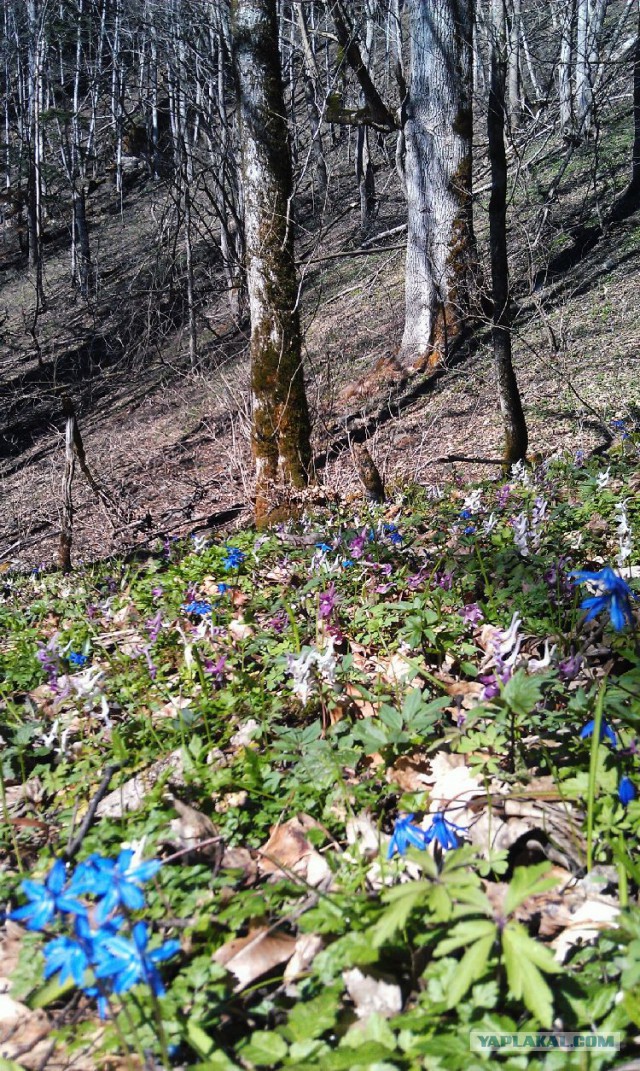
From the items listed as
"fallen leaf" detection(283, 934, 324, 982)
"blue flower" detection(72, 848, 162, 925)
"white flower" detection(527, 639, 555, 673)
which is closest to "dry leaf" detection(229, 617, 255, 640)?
"white flower" detection(527, 639, 555, 673)

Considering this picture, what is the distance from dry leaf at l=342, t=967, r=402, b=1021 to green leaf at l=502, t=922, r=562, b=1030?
10.3 inches

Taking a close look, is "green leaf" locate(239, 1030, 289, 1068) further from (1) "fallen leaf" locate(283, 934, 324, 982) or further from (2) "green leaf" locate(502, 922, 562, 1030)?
(2) "green leaf" locate(502, 922, 562, 1030)

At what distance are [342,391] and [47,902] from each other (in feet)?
32.2

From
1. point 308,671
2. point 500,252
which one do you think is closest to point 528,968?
point 308,671

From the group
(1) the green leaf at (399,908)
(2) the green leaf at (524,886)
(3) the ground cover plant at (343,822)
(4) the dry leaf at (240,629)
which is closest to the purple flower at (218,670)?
(3) the ground cover plant at (343,822)

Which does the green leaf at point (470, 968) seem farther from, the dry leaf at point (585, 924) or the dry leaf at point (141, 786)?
the dry leaf at point (141, 786)

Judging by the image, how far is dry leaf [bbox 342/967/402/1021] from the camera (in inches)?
52.8

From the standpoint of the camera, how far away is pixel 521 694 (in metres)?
1.71

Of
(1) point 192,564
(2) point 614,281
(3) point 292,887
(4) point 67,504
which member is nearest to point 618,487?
(1) point 192,564

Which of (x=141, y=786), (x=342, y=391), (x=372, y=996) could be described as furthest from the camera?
(x=342, y=391)

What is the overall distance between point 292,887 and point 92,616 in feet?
7.89

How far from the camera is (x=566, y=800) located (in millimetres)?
1669

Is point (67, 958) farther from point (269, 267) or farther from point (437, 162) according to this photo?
point (437, 162)

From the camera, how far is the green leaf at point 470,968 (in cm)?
116
